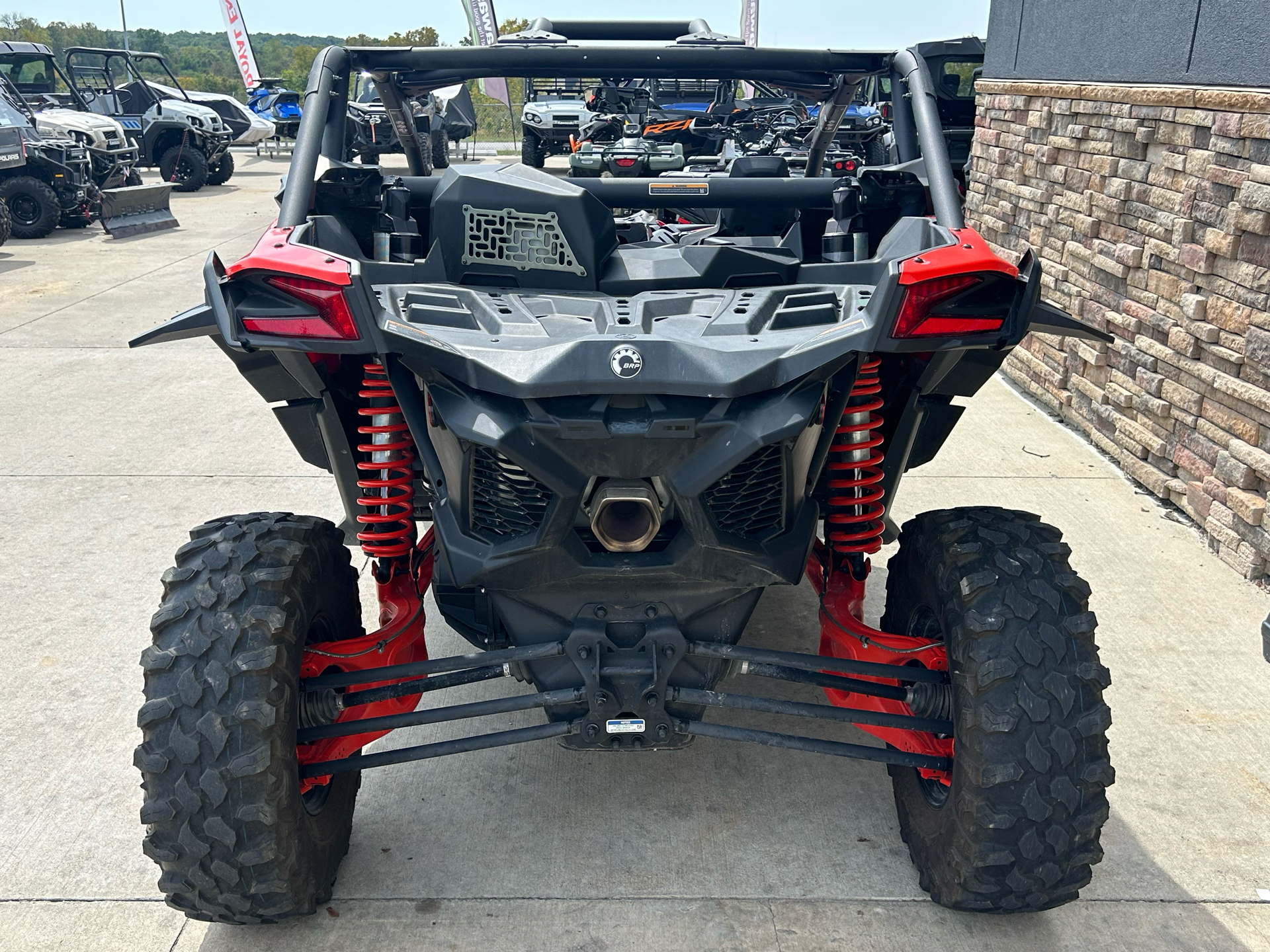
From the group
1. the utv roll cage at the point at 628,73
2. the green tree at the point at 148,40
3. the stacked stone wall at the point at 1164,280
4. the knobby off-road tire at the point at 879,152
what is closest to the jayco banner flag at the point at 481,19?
the knobby off-road tire at the point at 879,152

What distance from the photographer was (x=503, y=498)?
7.73ft

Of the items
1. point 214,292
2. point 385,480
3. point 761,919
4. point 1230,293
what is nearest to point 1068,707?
point 761,919

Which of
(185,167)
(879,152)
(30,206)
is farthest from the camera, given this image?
(185,167)

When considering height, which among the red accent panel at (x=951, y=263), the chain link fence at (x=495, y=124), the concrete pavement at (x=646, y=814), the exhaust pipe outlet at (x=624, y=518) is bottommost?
the chain link fence at (x=495, y=124)

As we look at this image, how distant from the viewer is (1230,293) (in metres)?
4.68

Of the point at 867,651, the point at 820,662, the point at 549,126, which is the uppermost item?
the point at 820,662

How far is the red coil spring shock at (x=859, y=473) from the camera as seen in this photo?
9.04ft

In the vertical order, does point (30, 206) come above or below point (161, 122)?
below

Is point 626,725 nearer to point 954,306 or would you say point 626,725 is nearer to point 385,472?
point 385,472

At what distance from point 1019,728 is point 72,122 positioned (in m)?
16.2

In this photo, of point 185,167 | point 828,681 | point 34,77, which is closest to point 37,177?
point 34,77

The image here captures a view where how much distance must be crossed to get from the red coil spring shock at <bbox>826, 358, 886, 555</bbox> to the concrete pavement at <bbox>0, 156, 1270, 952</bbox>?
0.76 metres

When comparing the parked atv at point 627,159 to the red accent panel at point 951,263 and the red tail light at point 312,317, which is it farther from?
the red tail light at point 312,317

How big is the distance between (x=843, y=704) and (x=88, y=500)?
3919 mm
